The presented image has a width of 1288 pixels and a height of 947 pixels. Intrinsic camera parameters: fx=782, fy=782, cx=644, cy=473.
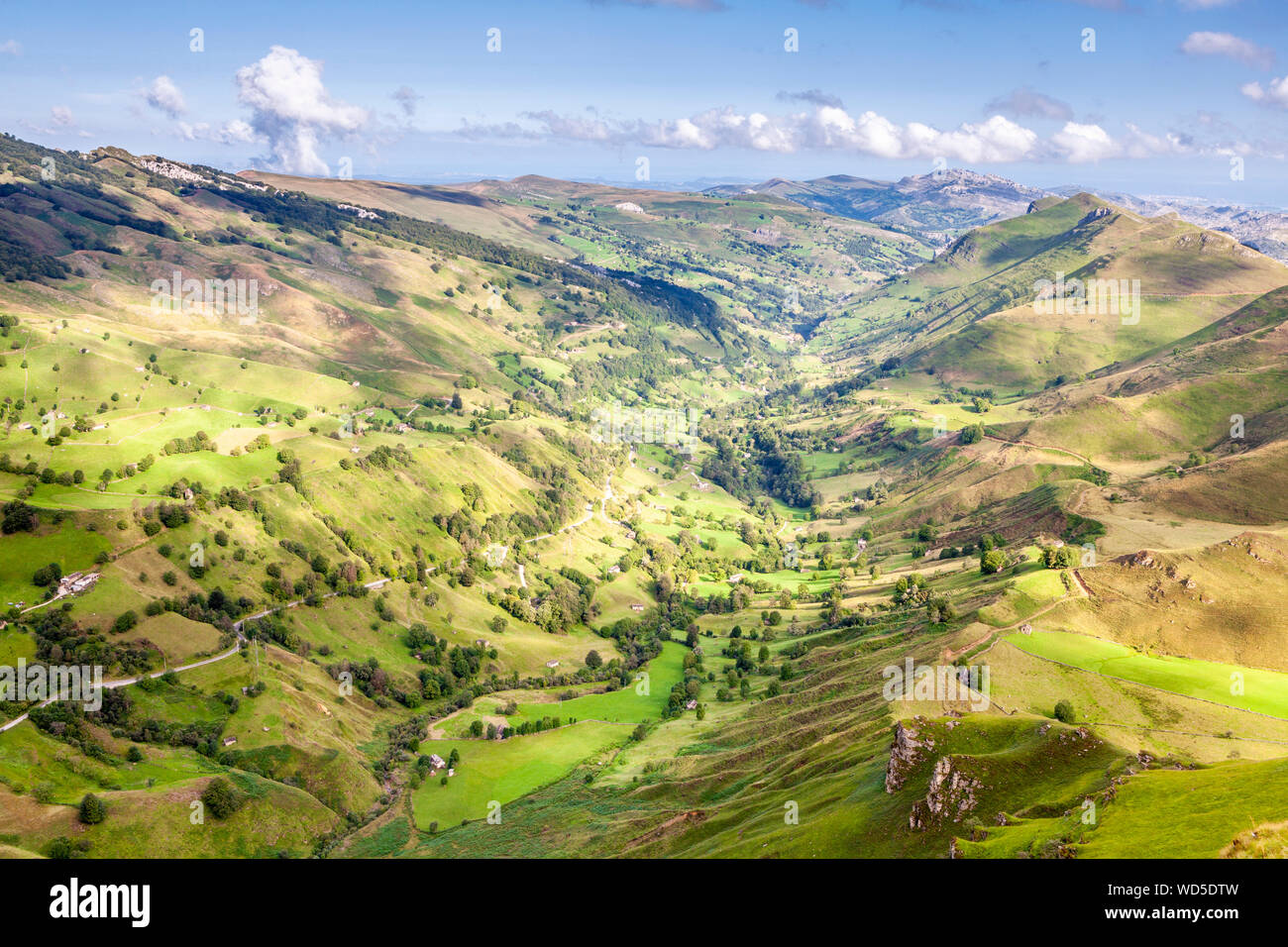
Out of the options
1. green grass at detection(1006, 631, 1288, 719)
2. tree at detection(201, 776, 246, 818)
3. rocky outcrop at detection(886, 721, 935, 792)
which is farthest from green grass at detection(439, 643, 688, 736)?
rocky outcrop at detection(886, 721, 935, 792)

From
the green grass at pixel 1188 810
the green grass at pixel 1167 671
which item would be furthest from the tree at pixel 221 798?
the green grass at pixel 1167 671

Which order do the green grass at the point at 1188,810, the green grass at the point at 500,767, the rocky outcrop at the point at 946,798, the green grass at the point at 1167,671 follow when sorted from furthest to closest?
1. the green grass at the point at 500,767
2. the green grass at the point at 1167,671
3. the rocky outcrop at the point at 946,798
4. the green grass at the point at 1188,810

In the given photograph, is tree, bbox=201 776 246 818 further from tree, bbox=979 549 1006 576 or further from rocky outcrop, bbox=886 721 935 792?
tree, bbox=979 549 1006 576

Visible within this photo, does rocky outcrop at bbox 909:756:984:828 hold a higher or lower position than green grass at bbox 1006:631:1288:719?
higher

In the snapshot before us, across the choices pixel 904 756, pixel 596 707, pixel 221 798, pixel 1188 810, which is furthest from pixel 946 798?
pixel 596 707

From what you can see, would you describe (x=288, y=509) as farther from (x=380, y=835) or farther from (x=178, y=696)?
(x=380, y=835)

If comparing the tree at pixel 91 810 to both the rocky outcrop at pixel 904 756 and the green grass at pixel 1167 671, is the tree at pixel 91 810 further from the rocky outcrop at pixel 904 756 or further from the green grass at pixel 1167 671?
the green grass at pixel 1167 671

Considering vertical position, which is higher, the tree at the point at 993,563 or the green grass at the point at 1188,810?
the green grass at the point at 1188,810
